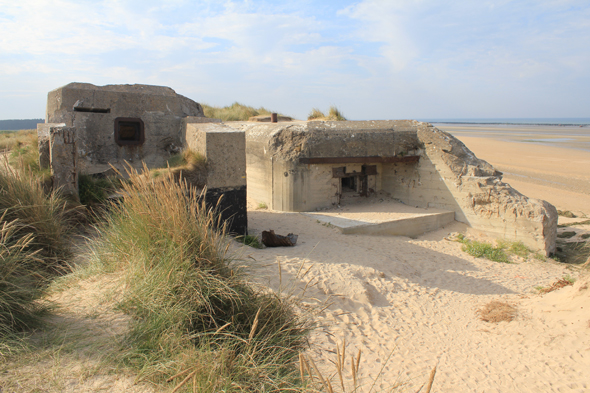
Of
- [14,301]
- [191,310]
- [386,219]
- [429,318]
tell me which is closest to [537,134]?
[386,219]

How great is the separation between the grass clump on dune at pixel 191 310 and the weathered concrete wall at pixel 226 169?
2.52 meters

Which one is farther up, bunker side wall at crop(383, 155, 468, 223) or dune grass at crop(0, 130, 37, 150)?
dune grass at crop(0, 130, 37, 150)

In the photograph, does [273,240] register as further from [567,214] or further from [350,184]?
[567,214]

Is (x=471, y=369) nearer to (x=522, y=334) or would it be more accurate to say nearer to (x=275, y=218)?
(x=522, y=334)

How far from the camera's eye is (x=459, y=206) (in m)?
8.16

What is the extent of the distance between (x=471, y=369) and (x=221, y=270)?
237 centimetres

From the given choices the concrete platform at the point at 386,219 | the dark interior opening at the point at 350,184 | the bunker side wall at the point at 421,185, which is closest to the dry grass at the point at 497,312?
the concrete platform at the point at 386,219

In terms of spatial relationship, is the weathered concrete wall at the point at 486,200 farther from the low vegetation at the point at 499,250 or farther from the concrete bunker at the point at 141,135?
the concrete bunker at the point at 141,135

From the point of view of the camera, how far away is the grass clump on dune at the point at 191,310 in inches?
88.5

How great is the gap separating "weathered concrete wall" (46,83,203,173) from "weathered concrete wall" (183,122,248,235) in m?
1.08

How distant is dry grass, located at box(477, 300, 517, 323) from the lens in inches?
169

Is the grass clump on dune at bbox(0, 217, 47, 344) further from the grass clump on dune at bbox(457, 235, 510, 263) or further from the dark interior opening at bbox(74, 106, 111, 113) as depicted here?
the grass clump on dune at bbox(457, 235, 510, 263)

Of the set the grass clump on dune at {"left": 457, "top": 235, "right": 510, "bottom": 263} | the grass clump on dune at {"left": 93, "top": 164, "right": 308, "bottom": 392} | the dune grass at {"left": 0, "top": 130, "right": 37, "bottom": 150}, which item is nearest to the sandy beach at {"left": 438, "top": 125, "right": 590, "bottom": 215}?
the grass clump on dune at {"left": 457, "top": 235, "right": 510, "bottom": 263}

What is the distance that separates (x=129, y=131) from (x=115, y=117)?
319 mm
